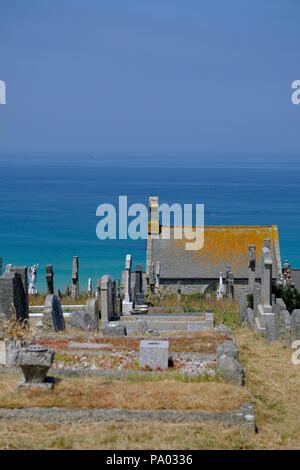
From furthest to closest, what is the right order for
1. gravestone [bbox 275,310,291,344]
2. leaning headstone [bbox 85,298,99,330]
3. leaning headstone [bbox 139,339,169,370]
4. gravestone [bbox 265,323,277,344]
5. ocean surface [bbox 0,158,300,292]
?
ocean surface [bbox 0,158,300,292], leaning headstone [bbox 85,298,99,330], gravestone [bbox 265,323,277,344], gravestone [bbox 275,310,291,344], leaning headstone [bbox 139,339,169,370]

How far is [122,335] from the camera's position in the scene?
1900cm

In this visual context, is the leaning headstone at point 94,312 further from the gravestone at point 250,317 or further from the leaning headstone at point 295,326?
the leaning headstone at point 295,326

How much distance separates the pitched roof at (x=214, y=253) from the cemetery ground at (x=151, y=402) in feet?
94.0

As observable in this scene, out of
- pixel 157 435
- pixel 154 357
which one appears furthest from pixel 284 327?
pixel 157 435

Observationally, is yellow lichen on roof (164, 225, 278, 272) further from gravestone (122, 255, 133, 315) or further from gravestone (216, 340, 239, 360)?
gravestone (216, 340, 239, 360)

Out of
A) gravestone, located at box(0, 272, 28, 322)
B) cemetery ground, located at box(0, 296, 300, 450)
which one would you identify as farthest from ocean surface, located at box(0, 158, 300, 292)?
cemetery ground, located at box(0, 296, 300, 450)

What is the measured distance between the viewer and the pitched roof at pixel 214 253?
149 feet

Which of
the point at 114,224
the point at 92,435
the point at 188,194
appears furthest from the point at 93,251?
the point at 92,435

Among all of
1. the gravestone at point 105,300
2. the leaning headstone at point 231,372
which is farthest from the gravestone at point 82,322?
the leaning headstone at point 231,372

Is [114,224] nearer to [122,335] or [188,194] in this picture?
[188,194]

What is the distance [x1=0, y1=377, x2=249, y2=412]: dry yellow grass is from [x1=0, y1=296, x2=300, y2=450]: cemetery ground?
16 millimetres

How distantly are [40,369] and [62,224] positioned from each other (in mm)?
112938

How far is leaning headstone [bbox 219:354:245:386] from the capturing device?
13812 millimetres
